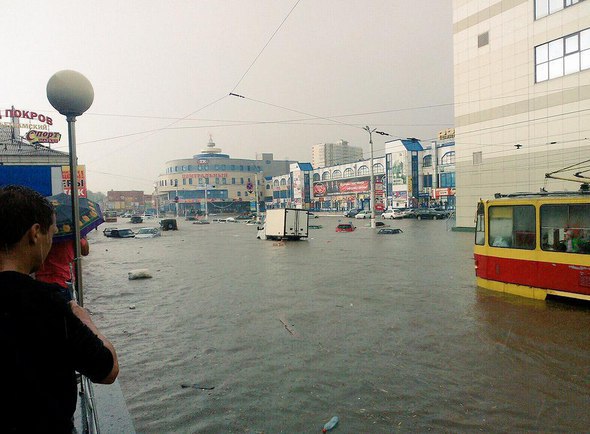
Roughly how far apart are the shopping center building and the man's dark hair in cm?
2861

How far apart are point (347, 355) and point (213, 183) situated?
397 feet

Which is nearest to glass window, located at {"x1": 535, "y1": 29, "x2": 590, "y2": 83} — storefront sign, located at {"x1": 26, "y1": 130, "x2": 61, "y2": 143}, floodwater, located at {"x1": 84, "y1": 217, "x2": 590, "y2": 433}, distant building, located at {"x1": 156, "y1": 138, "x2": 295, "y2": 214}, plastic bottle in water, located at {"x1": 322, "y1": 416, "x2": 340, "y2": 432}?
floodwater, located at {"x1": 84, "y1": 217, "x2": 590, "y2": 433}

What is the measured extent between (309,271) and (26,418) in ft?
47.8

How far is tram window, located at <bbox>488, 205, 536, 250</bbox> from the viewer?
10219 millimetres

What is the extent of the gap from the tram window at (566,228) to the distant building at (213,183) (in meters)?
110

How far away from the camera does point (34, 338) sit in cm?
161

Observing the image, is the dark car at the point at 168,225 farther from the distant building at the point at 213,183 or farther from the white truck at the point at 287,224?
the distant building at the point at 213,183

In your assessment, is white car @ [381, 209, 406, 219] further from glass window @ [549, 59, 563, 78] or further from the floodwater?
the floodwater

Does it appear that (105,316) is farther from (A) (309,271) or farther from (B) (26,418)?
(B) (26,418)

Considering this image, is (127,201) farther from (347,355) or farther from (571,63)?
(347,355)

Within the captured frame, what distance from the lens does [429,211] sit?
59.3m

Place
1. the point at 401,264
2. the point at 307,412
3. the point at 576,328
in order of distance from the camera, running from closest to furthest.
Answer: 1. the point at 307,412
2. the point at 576,328
3. the point at 401,264

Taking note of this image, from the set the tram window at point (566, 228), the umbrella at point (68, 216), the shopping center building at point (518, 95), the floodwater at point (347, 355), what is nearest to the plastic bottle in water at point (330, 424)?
the floodwater at point (347, 355)

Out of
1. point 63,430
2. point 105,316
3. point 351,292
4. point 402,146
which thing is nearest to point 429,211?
point 402,146
